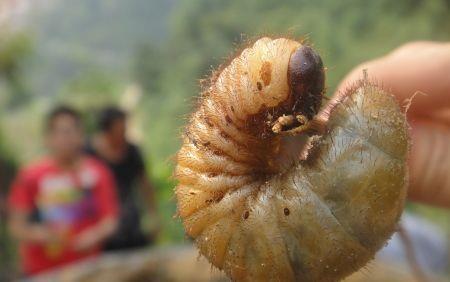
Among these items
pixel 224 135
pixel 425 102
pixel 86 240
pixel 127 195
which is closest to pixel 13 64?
pixel 127 195

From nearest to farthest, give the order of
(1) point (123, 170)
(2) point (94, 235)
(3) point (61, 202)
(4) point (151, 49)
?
(3) point (61, 202), (2) point (94, 235), (1) point (123, 170), (4) point (151, 49)

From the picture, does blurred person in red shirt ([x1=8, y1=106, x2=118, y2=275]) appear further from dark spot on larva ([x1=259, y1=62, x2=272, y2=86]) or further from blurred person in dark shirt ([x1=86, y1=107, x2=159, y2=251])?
dark spot on larva ([x1=259, y1=62, x2=272, y2=86])

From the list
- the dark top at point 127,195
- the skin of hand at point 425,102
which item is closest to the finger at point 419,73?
the skin of hand at point 425,102

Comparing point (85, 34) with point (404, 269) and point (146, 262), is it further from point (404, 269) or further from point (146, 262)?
point (404, 269)

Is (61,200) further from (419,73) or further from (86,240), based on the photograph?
(419,73)

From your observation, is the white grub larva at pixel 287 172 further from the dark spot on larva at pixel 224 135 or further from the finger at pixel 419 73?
the finger at pixel 419 73

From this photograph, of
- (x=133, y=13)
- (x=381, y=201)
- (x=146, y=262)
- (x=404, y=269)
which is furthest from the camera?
(x=133, y=13)

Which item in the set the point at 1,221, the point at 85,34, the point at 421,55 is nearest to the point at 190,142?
the point at 421,55
